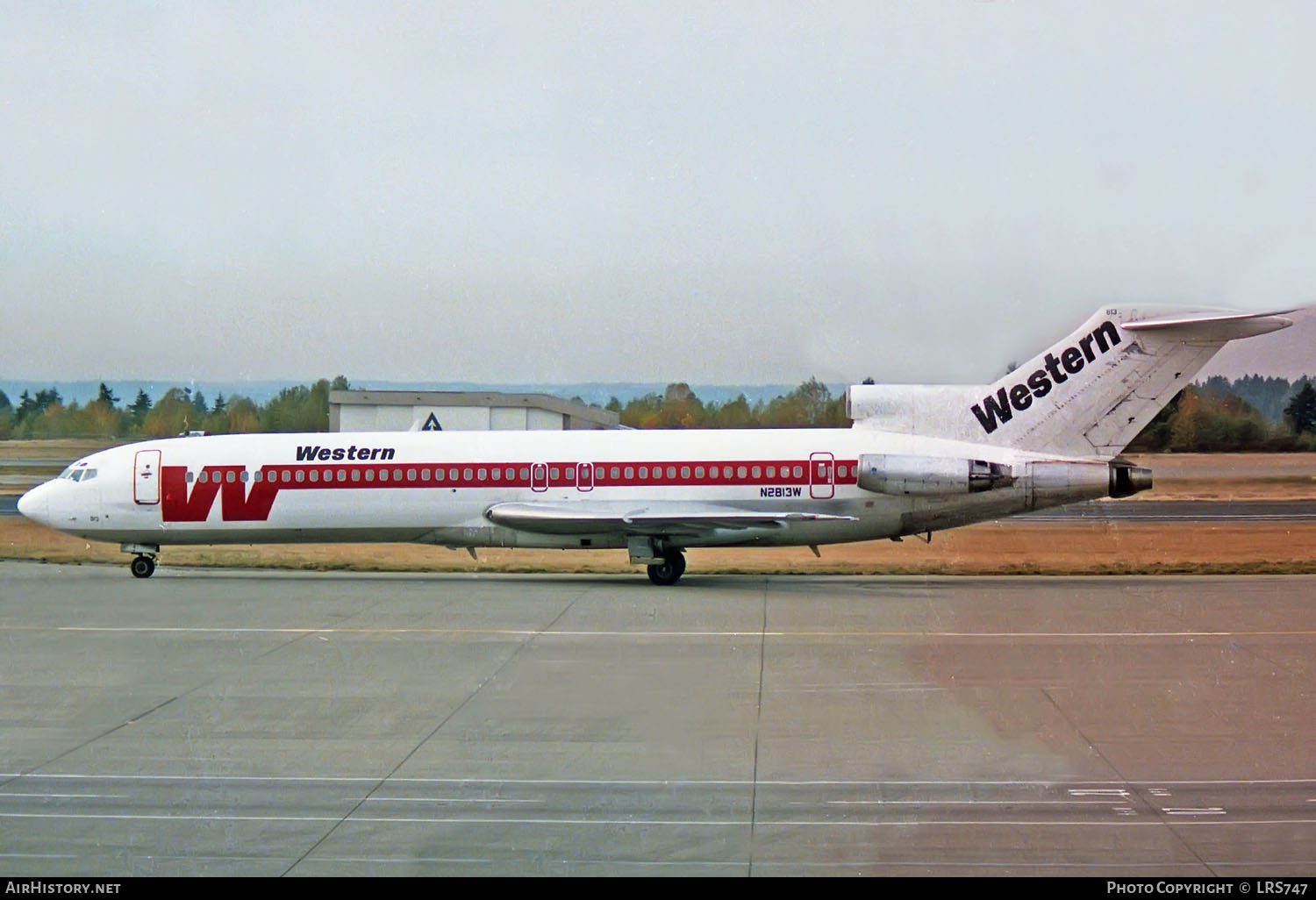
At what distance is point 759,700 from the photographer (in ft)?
44.2

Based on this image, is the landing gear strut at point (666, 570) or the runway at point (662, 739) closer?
the runway at point (662, 739)

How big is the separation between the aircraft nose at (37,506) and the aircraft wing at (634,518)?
9.69m

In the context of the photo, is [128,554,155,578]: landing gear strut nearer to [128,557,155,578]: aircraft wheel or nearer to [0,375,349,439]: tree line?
[128,557,155,578]: aircraft wheel

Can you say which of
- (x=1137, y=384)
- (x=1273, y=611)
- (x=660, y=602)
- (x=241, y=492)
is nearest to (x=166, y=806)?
(x=660, y=602)

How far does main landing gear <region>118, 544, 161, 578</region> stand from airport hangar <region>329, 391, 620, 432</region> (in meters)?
9.14

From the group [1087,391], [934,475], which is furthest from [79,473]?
[1087,391]

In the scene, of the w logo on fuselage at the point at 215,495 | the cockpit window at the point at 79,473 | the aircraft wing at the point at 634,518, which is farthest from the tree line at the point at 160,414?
the aircraft wing at the point at 634,518

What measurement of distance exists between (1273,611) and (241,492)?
64.4 ft

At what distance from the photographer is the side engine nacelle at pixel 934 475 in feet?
81.7

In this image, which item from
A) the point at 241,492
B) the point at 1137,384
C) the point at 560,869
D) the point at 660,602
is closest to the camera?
the point at 560,869

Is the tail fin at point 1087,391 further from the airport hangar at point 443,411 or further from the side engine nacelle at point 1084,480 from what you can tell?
the airport hangar at point 443,411

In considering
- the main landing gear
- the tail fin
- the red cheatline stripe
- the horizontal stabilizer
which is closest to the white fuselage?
the red cheatline stripe

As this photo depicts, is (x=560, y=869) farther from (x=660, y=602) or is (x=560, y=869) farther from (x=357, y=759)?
(x=660, y=602)

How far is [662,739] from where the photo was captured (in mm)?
11680
